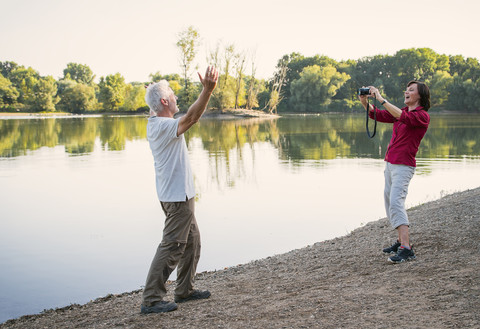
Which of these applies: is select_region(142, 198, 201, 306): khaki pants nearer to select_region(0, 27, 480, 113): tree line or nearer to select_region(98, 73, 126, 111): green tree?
select_region(0, 27, 480, 113): tree line

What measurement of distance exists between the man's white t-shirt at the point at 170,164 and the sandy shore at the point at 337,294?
1138 millimetres

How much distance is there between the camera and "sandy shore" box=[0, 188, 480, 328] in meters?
3.89

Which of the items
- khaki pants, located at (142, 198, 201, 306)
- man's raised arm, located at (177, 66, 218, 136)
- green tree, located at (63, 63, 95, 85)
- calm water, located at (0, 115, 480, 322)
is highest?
green tree, located at (63, 63, 95, 85)

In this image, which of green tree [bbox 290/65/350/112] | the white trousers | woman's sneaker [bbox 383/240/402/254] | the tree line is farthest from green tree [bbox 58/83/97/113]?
the white trousers

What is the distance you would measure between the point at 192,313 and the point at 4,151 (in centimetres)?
2195

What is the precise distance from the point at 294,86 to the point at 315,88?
4250 mm

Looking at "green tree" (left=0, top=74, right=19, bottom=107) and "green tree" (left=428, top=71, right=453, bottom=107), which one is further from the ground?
"green tree" (left=0, top=74, right=19, bottom=107)

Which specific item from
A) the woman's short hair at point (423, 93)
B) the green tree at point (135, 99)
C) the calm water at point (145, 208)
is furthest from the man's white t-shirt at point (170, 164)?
the green tree at point (135, 99)

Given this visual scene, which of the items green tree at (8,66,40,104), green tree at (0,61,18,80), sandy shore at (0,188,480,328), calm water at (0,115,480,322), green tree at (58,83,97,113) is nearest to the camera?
sandy shore at (0,188,480,328)

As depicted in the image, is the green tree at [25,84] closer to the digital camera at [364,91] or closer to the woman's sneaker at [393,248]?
the digital camera at [364,91]

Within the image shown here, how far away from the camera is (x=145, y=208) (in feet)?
36.3

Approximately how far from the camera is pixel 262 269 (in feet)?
20.6

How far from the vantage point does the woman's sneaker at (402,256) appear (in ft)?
17.8

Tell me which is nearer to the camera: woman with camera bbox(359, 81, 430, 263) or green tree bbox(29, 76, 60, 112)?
woman with camera bbox(359, 81, 430, 263)
